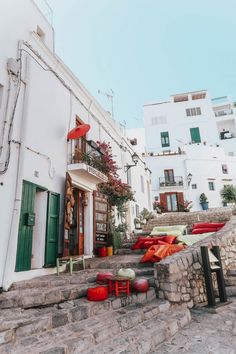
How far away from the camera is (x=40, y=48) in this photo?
271 inches

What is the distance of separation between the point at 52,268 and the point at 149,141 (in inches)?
1095

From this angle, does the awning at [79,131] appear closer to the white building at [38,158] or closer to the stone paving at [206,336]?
the white building at [38,158]

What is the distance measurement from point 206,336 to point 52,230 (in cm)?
419

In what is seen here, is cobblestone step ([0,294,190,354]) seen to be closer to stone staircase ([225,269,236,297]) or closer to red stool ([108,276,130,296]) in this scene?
red stool ([108,276,130,296])

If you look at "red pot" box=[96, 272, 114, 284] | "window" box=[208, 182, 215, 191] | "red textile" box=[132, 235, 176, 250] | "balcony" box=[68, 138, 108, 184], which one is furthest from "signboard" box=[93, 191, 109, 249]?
"window" box=[208, 182, 215, 191]

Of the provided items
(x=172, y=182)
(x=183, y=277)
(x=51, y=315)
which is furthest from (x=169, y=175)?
(x=51, y=315)

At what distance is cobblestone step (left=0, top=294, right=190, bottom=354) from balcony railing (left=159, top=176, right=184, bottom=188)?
69.5ft

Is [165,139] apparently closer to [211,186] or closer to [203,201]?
[211,186]

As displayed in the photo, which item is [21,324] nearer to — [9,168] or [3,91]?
[9,168]

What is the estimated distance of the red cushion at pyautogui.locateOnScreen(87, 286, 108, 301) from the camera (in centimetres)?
388

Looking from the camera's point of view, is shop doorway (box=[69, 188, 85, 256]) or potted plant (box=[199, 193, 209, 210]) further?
potted plant (box=[199, 193, 209, 210])

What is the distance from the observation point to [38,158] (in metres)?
6.04

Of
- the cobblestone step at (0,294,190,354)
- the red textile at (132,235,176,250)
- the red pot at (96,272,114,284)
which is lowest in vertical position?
the cobblestone step at (0,294,190,354)

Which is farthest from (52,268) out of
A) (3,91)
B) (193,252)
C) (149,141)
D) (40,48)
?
(149,141)
